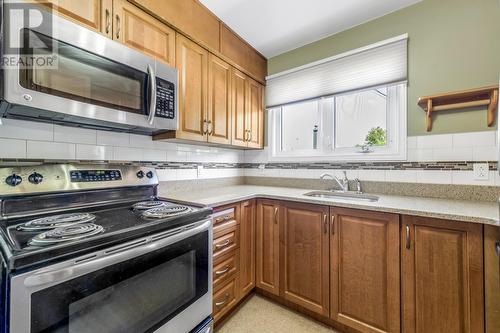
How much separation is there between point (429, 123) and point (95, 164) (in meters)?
2.34

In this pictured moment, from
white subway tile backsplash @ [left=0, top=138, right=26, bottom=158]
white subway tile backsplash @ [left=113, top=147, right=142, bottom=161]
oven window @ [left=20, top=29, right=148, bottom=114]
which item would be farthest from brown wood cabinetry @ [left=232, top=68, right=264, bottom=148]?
white subway tile backsplash @ [left=0, top=138, right=26, bottom=158]

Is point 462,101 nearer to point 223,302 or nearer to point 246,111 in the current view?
point 246,111

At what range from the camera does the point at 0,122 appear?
43.3 inches

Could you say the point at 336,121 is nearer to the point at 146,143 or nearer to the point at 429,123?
the point at 429,123

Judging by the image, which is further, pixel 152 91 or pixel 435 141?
pixel 435 141

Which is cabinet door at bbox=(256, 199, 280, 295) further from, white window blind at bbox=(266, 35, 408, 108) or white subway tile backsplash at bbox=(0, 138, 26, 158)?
white subway tile backsplash at bbox=(0, 138, 26, 158)

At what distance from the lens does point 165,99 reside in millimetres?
1440

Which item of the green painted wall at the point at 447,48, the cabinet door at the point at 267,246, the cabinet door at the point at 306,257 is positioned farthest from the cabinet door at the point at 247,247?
the green painted wall at the point at 447,48

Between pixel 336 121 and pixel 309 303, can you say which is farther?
pixel 336 121

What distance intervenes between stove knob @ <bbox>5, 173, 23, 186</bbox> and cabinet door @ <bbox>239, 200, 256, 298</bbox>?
129cm

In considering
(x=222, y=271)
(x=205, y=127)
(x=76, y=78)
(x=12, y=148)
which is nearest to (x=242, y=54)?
(x=205, y=127)

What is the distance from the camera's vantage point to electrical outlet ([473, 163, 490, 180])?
4.92ft

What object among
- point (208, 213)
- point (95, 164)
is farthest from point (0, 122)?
point (208, 213)

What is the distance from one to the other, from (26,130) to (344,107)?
7.99 feet
